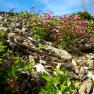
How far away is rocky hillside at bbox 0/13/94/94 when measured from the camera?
8.36m

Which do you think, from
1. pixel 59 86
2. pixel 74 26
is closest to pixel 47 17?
pixel 74 26

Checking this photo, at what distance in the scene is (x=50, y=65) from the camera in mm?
10273

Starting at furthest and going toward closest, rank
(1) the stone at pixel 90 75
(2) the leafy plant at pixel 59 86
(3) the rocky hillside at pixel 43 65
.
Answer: (1) the stone at pixel 90 75 < (3) the rocky hillside at pixel 43 65 < (2) the leafy plant at pixel 59 86

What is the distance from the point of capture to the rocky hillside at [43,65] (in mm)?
8359

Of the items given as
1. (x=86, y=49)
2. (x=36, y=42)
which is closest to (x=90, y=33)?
(x=86, y=49)

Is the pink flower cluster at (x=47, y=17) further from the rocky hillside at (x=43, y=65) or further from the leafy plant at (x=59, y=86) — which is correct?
the leafy plant at (x=59, y=86)

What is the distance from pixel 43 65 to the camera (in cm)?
996

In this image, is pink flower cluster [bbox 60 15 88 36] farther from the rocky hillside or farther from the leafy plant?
the leafy plant

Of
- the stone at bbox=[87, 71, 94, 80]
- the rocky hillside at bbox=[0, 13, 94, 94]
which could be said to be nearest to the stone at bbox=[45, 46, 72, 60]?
the rocky hillside at bbox=[0, 13, 94, 94]

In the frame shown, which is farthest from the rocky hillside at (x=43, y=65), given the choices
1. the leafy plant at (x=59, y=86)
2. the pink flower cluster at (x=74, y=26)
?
the pink flower cluster at (x=74, y=26)

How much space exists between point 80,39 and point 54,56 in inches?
128

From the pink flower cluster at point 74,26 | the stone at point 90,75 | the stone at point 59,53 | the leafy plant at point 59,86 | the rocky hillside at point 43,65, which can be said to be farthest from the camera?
the pink flower cluster at point 74,26

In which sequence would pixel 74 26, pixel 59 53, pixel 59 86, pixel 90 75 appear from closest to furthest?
pixel 59 86
pixel 90 75
pixel 59 53
pixel 74 26

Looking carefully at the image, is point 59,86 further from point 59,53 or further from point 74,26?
point 74,26
